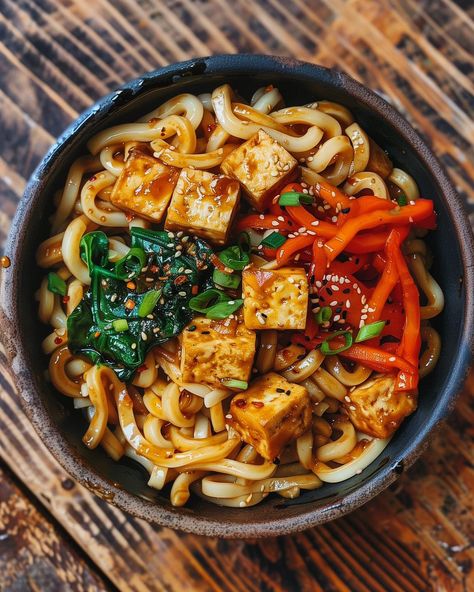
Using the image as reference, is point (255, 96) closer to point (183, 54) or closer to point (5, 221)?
point (183, 54)

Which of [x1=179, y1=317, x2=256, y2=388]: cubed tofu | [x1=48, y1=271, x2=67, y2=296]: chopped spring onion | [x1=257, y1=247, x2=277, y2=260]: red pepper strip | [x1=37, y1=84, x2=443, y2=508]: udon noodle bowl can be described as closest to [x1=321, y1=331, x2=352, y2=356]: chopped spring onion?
[x1=37, y1=84, x2=443, y2=508]: udon noodle bowl

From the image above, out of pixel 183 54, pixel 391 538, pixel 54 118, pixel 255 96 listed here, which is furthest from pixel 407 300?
pixel 54 118

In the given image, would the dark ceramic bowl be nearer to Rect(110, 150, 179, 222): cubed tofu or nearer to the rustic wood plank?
Rect(110, 150, 179, 222): cubed tofu

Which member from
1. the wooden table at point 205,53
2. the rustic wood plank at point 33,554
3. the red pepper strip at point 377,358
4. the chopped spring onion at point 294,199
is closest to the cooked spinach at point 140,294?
the chopped spring onion at point 294,199

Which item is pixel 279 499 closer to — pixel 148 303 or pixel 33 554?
pixel 148 303

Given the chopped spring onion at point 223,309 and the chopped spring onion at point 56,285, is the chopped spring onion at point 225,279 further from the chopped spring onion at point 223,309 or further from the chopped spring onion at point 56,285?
the chopped spring onion at point 56,285

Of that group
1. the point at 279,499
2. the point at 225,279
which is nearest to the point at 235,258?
the point at 225,279
